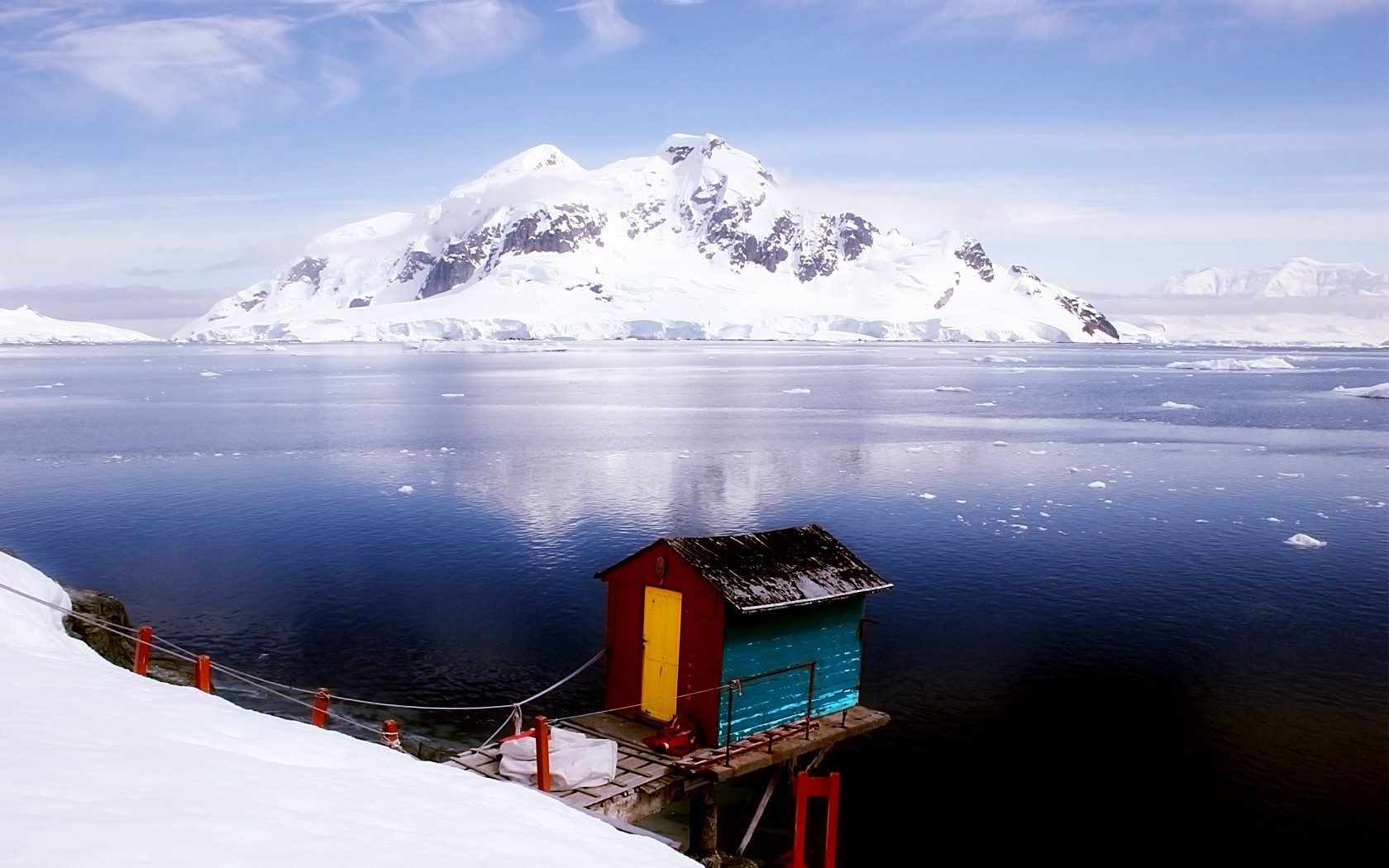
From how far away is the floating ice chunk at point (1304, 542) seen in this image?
36.7 meters

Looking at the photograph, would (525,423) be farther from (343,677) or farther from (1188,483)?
(343,677)

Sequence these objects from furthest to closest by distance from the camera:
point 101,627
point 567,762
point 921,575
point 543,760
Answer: point 921,575
point 101,627
point 567,762
point 543,760

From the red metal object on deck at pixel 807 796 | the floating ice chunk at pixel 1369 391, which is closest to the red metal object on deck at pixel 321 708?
the red metal object on deck at pixel 807 796

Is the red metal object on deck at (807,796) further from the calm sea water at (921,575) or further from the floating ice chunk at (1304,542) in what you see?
the floating ice chunk at (1304,542)

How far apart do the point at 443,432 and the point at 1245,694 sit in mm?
57986

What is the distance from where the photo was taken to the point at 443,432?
72.9 metres

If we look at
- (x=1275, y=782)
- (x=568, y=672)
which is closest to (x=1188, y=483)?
(x=1275, y=782)

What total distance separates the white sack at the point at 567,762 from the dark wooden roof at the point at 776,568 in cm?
322

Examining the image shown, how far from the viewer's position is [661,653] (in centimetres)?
1816

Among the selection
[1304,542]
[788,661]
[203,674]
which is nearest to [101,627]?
[203,674]

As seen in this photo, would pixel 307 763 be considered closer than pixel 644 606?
Yes

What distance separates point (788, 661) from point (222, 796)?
37.7 feet

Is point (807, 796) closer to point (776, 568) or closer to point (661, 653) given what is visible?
point (661, 653)

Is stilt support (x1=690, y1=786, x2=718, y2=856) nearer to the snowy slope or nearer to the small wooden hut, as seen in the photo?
the small wooden hut
